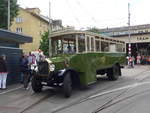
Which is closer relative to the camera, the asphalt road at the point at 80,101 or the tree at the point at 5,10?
the asphalt road at the point at 80,101

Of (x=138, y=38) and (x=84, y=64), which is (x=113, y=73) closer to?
(x=84, y=64)

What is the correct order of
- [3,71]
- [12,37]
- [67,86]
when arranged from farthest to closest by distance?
1. [12,37]
2. [3,71]
3. [67,86]

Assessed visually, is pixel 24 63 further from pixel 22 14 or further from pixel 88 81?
pixel 22 14

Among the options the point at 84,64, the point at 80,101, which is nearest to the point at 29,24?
the point at 84,64

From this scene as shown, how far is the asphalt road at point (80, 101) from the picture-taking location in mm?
7746

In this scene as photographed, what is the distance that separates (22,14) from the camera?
54.7 meters

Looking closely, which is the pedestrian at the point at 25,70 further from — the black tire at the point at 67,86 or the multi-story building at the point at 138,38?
the multi-story building at the point at 138,38

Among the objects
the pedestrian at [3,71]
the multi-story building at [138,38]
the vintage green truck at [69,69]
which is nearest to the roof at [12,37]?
the pedestrian at [3,71]

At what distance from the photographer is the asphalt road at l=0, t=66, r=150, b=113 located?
25.4ft

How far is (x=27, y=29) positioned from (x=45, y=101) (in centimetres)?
4725

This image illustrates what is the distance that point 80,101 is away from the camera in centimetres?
898

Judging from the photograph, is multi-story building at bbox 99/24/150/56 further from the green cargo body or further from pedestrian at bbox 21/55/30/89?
pedestrian at bbox 21/55/30/89

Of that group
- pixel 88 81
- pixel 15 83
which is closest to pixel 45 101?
pixel 88 81

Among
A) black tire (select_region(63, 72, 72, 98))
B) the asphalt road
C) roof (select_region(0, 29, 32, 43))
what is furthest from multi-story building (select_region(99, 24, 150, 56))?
black tire (select_region(63, 72, 72, 98))
